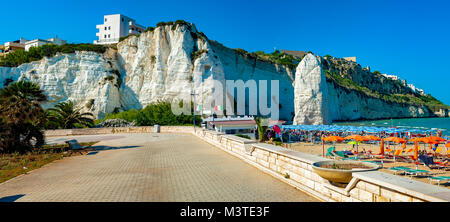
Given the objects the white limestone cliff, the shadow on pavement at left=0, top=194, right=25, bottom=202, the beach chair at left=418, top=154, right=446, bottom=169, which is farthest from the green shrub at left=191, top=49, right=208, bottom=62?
the shadow on pavement at left=0, top=194, right=25, bottom=202

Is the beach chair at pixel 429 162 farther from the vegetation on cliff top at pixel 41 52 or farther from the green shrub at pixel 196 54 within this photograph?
the vegetation on cliff top at pixel 41 52

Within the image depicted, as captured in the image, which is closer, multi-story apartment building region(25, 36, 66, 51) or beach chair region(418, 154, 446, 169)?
Result: beach chair region(418, 154, 446, 169)

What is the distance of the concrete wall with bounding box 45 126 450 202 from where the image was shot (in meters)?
3.07

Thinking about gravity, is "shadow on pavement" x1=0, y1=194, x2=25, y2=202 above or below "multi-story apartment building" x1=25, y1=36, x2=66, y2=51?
below

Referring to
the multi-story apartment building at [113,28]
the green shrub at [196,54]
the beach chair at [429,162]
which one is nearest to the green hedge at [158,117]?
the green shrub at [196,54]

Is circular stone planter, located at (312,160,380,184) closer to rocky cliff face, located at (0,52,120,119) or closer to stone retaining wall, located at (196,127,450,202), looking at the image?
stone retaining wall, located at (196,127,450,202)

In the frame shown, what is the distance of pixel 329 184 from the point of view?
4711 mm

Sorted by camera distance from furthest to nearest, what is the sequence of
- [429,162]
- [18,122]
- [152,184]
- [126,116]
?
[126,116] < [18,122] < [429,162] < [152,184]

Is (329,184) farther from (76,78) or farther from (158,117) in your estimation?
(76,78)

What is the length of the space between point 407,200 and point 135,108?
45.8 metres

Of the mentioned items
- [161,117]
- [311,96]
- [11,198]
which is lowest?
[11,198]

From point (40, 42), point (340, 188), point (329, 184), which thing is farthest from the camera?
point (40, 42)

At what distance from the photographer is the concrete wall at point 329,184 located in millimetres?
3074

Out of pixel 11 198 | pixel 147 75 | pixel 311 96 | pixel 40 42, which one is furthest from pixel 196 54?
pixel 40 42
